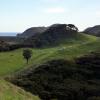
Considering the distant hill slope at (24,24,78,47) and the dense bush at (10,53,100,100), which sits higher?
the distant hill slope at (24,24,78,47)

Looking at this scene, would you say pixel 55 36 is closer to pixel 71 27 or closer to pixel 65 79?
pixel 71 27

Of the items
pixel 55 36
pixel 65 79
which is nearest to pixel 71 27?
pixel 55 36

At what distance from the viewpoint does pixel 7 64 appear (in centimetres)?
8681

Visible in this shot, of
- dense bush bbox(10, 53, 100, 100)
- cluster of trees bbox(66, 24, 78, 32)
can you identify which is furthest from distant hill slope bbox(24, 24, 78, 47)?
dense bush bbox(10, 53, 100, 100)

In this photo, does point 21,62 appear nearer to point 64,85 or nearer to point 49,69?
point 49,69

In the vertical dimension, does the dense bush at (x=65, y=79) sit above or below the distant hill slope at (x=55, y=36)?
below

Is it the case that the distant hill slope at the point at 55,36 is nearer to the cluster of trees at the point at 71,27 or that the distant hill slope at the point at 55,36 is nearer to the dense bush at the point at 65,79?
the cluster of trees at the point at 71,27

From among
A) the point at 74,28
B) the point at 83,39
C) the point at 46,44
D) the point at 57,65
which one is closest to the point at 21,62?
the point at 57,65

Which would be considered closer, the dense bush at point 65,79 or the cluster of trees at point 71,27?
the dense bush at point 65,79

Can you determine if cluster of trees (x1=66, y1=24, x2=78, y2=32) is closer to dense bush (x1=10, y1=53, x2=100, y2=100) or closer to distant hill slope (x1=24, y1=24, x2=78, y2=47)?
distant hill slope (x1=24, y1=24, x2=78, y2=47)

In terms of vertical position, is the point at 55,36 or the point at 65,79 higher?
the point at 55,36

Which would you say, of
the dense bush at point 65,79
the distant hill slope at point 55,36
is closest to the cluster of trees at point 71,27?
the distant hill slope at point 55,36

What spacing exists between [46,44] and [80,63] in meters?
66.1

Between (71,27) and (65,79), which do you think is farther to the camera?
(71,27)
